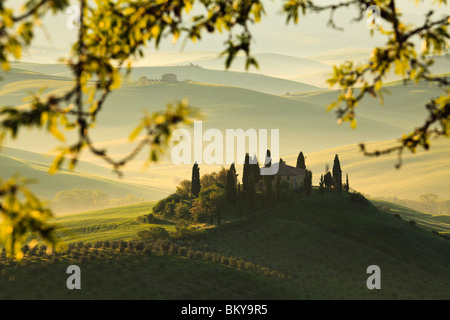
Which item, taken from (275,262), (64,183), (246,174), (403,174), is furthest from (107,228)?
(403,174)

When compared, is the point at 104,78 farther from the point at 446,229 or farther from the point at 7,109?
the point at 446,229

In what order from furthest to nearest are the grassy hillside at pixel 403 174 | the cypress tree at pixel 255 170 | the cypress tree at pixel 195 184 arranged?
the grassy hillside at pixel 403 174, the cypress tree at pixel 255 170, the cypress tree at pixel 195 184

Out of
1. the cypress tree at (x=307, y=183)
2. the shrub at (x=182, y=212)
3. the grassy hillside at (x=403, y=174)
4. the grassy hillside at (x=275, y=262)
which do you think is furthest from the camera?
the grassy hillside at (x=403, y=174)

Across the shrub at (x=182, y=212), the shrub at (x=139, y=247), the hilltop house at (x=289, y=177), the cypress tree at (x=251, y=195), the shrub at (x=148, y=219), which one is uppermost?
the hilltop house at (x=289, y=177)

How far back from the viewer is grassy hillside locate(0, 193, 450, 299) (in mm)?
41500

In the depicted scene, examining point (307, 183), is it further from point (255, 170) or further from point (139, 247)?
point (139, 247)

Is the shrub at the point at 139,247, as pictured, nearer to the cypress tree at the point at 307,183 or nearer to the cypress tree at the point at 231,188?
the cypress tree at the point at 231,188

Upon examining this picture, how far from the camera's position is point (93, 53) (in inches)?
348

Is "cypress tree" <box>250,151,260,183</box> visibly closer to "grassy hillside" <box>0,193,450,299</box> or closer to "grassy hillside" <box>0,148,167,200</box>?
"grassy hillside" <box>0,193,450,299</box>

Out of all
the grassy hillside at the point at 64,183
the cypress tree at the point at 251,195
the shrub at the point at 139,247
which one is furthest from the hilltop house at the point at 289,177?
the grassy hillside at the point at 64,183

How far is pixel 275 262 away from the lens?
54.6 metres

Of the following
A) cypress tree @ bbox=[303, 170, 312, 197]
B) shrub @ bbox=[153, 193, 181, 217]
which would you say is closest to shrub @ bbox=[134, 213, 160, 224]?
shrub @ bbox=[153, 193, 181, 217]

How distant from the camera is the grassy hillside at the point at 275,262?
41500mm
